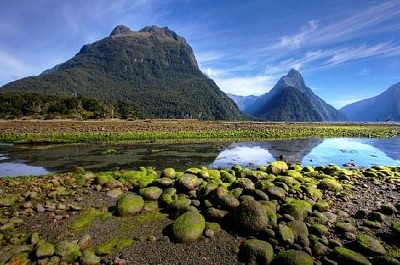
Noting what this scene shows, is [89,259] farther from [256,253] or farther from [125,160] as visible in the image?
[125,160]

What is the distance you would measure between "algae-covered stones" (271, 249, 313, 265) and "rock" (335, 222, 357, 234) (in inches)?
115

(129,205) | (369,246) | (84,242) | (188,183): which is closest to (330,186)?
(369,246)

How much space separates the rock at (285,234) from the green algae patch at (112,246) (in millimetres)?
5427

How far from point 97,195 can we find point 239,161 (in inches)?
718

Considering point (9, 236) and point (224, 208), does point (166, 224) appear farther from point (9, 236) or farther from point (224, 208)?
point (9, 236)

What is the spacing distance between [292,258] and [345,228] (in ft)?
12.2

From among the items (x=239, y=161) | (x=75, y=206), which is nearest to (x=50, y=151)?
(x=239, y=161)

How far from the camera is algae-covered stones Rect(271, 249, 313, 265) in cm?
955

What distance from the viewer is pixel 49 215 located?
13438 millimetres

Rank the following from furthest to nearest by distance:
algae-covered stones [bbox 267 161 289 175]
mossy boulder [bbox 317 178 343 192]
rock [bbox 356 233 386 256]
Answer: algae-covered stones [bbox 267 161 289 175] < mossy boulder [bbox 317 178 343 192] < rock [bbox 356 233 386 256]

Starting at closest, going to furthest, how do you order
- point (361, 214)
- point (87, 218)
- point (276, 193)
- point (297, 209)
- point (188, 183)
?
point (297, 209) < point (87, 218) < point (361, 214) < point (276, 193) < point (188, 183)

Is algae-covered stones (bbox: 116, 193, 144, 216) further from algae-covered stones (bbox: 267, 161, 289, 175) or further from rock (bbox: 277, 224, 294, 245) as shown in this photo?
algae-covered stones (bbox: 267, 161, 289, 175)

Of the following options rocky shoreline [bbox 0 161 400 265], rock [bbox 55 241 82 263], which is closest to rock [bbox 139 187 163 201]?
rocky shoreline [bbox 0 161 400 265]

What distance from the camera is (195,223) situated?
11.8 m
